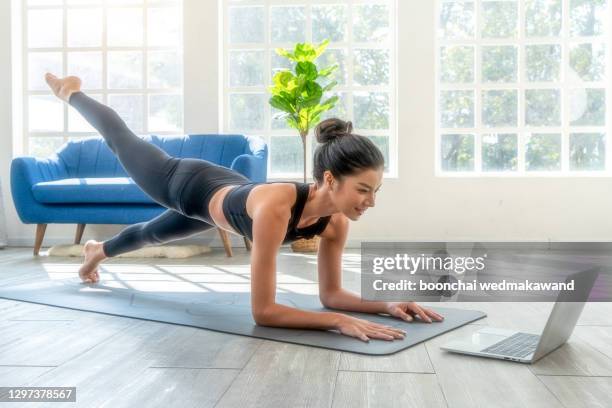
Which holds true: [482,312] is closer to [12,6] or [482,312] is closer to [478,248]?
[478,248]

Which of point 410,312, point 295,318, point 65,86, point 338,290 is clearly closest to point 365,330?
point 295,318

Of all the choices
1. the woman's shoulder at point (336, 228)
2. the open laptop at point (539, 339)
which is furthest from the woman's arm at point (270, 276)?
the open laptop at point (539, 339)

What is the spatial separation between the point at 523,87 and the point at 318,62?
1.71 m

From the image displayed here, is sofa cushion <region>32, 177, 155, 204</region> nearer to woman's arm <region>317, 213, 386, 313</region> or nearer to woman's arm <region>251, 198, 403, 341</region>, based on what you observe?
woman's arm <region>317, 213, 386, 313</region>

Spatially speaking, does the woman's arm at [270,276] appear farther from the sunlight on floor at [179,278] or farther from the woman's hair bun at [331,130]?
the sunlight on floor at [179,278]

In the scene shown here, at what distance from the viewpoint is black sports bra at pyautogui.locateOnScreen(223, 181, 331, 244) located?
195cm

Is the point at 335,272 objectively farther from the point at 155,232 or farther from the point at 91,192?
the point at 91,192

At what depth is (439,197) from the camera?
5047mm

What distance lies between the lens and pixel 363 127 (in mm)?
5254

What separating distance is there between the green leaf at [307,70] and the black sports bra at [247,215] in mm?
2522

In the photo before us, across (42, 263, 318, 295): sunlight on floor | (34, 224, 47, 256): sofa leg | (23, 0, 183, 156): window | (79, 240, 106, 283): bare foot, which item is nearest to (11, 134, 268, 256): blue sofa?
(34, 224, 47, 256): sofa leg

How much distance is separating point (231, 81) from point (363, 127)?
120 cm

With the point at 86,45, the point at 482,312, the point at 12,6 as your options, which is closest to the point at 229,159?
the point at 86,45

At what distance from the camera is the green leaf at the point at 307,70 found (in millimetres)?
4559
